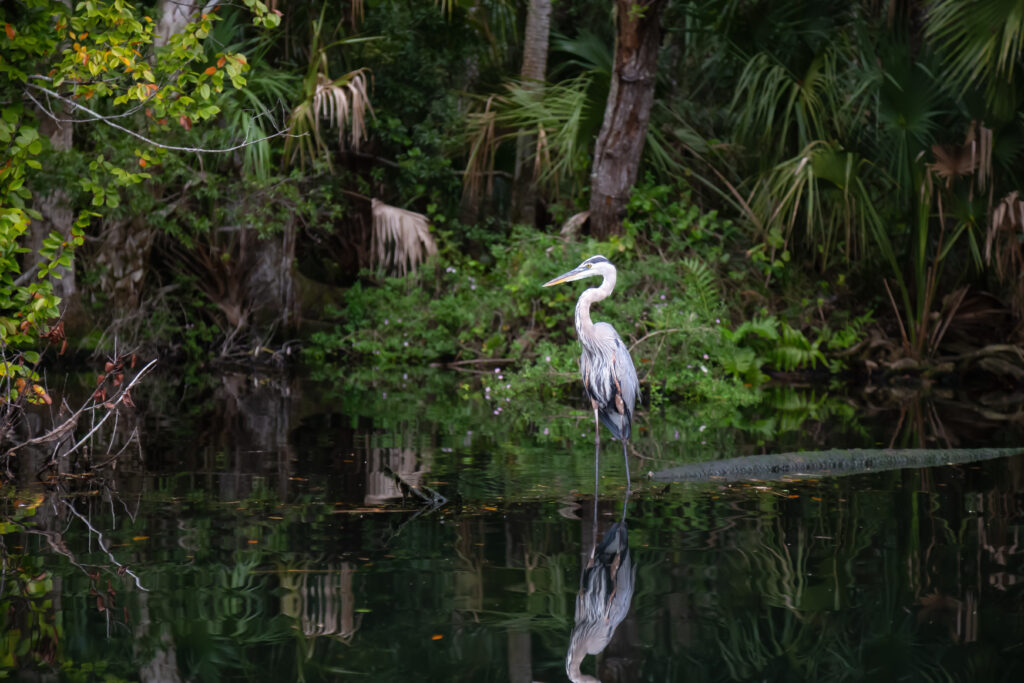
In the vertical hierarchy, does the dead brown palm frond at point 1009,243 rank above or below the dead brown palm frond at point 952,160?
below

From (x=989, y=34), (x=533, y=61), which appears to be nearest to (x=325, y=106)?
(x=533, y=61)

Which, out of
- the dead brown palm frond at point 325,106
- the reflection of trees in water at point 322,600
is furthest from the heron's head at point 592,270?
the dead brown palm frond at point 325,106

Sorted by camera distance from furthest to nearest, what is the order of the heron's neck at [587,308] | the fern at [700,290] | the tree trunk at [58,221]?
the tree trunk at [58,221] → the fern at [700,290] → the heron's neck at [587,308]

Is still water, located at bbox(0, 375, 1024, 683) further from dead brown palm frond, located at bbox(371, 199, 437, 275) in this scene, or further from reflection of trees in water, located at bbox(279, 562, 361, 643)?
dead brown palm frond, located at bbox(371, 199, 437, 275)

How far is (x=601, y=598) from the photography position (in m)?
4.36

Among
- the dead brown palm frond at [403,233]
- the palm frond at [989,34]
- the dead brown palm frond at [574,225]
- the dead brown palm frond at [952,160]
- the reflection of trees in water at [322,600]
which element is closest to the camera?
the reflection of trees in water at [322,600]

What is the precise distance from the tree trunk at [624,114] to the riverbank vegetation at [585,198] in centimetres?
3

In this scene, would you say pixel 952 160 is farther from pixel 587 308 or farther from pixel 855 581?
pixel 855 581

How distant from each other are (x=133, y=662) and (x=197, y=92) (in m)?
3.71

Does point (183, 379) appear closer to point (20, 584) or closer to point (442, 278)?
point (442, 278)

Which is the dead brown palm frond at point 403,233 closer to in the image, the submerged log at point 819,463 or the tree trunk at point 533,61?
the tree trunk at point 533,61

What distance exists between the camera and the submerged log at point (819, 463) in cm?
691

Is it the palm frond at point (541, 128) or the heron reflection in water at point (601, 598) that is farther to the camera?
the palm frond at point (541, 128)

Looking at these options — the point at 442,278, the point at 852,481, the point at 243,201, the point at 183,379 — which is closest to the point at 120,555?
the point at 852,481
